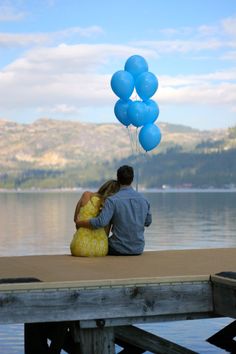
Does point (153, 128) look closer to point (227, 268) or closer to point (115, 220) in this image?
point (115, 220)

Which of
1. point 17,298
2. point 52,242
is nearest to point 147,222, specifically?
point 17,298

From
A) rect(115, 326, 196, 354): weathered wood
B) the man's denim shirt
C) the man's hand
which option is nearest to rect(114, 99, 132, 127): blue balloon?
the man's denim shirt

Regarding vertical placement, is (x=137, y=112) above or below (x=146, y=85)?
below

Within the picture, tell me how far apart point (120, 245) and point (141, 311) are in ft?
8.14

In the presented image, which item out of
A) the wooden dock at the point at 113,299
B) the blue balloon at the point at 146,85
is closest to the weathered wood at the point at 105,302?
the wooden dock at the point at 113,299

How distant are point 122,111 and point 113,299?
855 cm

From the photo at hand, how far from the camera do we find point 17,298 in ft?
28.2

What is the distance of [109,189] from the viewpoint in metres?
11.7

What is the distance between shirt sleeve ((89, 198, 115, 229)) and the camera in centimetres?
1112

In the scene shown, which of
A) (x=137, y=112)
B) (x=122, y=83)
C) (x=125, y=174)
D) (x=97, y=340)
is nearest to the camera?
(x=97, y=340)

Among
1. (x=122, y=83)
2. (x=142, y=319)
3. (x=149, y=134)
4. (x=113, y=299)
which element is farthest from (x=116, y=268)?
(x=149, y=134)

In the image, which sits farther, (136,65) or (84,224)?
(136,65)

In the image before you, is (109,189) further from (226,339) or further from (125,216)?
(226,339)

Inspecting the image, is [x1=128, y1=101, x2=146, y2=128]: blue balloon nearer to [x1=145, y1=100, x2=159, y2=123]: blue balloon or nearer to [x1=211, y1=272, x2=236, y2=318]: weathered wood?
[x1=145, y1=100, x2=159, y2=123]: blue balloon
